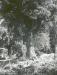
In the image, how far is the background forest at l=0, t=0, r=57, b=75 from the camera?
3396 mm

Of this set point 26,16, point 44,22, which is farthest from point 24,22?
point 44,22

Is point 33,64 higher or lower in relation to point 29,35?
lower

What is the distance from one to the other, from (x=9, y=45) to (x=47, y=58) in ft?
2.19

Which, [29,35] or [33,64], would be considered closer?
[33,64]

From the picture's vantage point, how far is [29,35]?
11.5 ft

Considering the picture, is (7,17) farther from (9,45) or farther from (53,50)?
(53,50)

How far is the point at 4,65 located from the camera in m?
3.34

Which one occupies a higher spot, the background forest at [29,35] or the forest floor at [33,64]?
the background forest at [29,35]

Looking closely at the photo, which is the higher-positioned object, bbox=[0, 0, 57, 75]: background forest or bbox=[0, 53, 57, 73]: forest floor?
bbox=[0, 0, 57, 75]: background forest

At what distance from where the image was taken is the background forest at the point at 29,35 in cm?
340

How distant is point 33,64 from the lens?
340 centimetres

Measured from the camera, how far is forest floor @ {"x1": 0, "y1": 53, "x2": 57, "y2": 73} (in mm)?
3332

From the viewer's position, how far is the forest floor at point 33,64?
131 inches

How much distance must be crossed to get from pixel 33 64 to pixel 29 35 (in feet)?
1.64
